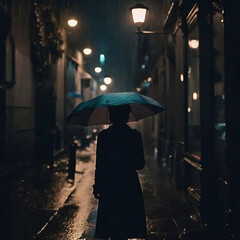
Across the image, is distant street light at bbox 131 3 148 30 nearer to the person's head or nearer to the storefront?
the storefront

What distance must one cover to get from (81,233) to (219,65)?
10755 millimetres

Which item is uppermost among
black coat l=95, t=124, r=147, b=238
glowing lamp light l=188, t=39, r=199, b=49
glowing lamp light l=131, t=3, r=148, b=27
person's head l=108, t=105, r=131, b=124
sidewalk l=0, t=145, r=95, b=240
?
glowing lamp light l=131, t=3, r=148, b=27

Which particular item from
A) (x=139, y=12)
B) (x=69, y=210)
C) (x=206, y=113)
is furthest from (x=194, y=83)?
(x=69, y=210)

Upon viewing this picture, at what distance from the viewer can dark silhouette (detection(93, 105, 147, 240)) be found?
411 centimetres

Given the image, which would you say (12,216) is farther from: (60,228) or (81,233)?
(81,233)

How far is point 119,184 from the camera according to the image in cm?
415

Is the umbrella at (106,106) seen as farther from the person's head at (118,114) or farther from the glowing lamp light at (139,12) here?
the glowing lamp light at (139,12)

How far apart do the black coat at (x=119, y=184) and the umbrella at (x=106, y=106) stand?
1.01ft

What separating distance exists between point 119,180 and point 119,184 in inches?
1.9

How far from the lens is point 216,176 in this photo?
23.0 feet

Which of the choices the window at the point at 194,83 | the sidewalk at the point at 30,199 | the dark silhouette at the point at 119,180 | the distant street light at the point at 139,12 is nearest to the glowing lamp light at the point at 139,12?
the distant street light at the point at 139,12

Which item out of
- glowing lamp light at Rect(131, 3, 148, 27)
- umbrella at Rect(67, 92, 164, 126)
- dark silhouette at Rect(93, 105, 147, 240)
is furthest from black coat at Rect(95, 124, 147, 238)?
glowing lamp light at Rect(131, 3, 148, 27)

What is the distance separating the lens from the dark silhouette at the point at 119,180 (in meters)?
4.11

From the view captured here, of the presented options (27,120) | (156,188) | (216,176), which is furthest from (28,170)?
(216,176)
